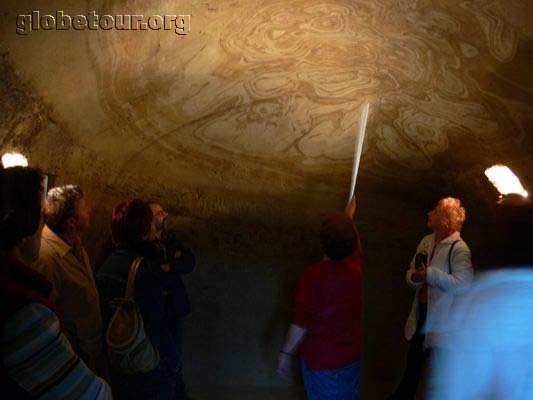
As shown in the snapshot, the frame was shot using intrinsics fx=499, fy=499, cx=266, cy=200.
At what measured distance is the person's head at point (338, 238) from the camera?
2877mm

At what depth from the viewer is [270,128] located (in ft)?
17.0

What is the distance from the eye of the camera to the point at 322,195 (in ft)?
19.4

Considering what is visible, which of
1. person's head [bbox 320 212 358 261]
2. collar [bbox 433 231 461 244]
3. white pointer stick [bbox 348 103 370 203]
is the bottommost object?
collar [bbox 433 231 461 244]

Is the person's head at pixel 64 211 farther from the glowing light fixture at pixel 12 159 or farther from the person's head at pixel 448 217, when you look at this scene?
the person's head at pixel 448 217

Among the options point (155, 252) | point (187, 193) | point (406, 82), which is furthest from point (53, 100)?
point (406, 82)

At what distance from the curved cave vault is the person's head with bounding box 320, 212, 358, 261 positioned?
1.58m

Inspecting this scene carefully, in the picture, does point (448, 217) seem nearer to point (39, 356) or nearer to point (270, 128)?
point (270, 128)

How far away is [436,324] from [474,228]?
2.29m

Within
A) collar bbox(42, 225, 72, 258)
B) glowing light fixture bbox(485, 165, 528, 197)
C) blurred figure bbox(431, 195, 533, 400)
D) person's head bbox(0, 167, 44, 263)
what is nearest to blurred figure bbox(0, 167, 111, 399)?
person's head bbox(0, 167, 44, 263)

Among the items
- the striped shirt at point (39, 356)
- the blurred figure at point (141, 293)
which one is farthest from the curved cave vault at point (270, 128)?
the striped shirt at point (39, 356)

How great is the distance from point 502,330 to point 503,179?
3.38 m

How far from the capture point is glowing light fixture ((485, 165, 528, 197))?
4.65 m

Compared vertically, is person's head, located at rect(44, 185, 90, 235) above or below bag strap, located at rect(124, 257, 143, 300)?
above

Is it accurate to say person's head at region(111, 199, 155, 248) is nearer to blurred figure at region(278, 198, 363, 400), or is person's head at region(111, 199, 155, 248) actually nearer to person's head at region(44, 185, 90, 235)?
person's head at region(44, 185, 90, 235)
